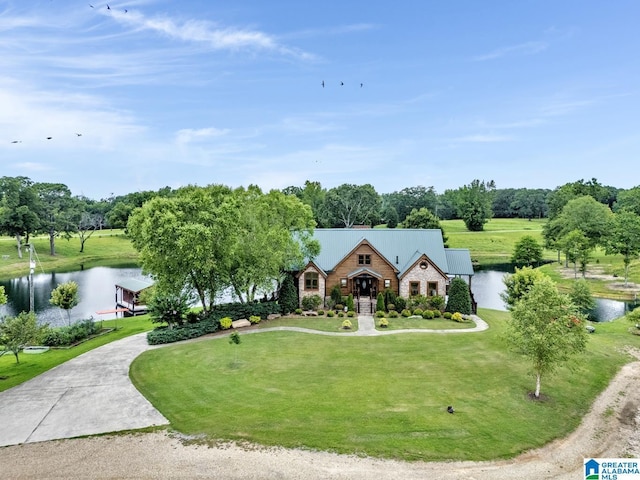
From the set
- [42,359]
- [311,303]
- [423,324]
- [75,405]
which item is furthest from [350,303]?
[42,359]

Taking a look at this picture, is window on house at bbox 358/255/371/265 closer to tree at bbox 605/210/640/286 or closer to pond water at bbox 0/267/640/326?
pond water at bbox 0/267/640/326

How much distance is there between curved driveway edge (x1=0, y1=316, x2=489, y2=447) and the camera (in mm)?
18344

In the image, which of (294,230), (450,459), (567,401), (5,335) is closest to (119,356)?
(5,335)

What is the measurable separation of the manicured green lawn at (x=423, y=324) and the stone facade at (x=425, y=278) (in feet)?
12.8

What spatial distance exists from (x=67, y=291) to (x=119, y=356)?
588 inches

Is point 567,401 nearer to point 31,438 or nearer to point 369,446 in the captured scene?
point 369,446

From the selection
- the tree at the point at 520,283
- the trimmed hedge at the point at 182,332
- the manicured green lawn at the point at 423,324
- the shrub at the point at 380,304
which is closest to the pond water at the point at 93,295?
the tree at the point at 520,283

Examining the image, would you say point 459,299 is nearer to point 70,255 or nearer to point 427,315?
point 427,315

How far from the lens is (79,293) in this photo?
57.6 meters

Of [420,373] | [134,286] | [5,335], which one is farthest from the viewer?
[134,286]

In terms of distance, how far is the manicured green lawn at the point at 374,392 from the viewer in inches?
687

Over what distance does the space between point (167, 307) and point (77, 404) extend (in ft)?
41.8

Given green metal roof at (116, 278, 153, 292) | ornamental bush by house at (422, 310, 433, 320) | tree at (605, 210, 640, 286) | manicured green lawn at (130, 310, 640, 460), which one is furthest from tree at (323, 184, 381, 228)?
manicured green lawn at (130, 310, 640, 460)

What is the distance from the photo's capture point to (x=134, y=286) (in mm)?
47719
